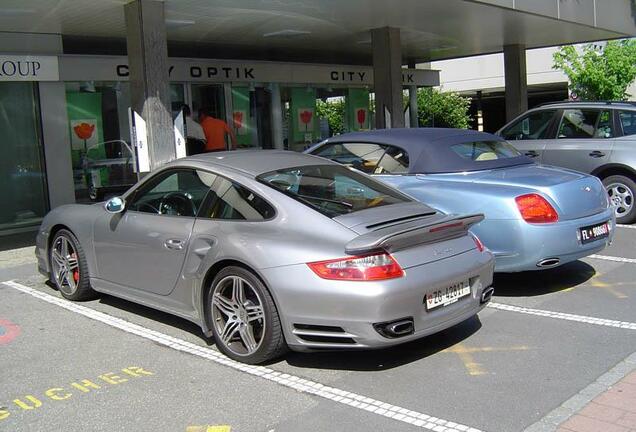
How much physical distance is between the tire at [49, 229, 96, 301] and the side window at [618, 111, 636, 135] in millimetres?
7908

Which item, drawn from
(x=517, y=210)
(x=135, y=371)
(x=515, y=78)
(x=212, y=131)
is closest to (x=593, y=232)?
(x=517, y=210)

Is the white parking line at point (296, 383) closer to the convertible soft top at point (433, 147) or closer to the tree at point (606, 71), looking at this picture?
the convertible soft top at point (433, 147)

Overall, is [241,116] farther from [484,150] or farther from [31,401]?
[31,401]

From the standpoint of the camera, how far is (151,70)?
973 cm

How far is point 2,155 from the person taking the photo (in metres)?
12.7

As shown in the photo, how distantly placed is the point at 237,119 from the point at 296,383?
43.5 feet

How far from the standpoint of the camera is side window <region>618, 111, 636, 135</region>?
385 inches

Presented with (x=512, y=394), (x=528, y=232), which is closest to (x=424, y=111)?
(x=528, y=232)

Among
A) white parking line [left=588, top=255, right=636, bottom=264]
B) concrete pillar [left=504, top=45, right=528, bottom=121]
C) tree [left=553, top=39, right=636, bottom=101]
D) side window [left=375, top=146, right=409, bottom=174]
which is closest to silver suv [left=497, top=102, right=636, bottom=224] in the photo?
white parking line [left=588, top=255, right=636, bottom=264]

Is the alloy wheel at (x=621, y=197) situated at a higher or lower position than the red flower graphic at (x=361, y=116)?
lower

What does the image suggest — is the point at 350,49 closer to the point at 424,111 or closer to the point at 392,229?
the point at 424,111

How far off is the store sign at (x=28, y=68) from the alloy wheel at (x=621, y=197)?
1009 cm

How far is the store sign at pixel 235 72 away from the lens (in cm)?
1331

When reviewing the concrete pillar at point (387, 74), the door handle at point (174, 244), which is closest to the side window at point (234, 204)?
the door handle at point (174, 244)
